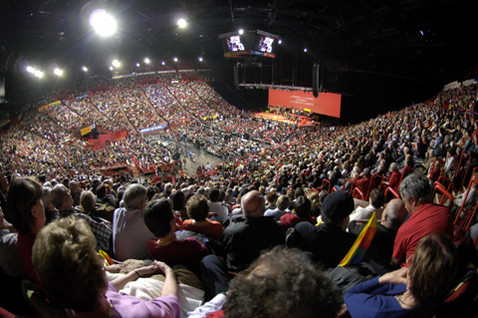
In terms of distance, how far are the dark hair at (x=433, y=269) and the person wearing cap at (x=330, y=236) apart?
2.93 ft

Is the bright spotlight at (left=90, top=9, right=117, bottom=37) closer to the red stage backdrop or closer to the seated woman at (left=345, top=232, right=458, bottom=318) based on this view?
the seated woman at (left=345, top=232, right=458, bottom=318)

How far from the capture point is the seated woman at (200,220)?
2.89 meters

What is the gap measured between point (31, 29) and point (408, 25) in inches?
784

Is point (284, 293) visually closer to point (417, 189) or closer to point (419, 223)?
point (419, 223)

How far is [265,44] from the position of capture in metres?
19.9

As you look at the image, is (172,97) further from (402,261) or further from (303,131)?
(402,261)

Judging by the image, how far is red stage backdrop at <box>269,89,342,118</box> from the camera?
2545 cm

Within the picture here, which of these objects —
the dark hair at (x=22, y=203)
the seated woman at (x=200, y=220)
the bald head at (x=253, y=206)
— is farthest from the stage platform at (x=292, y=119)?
the dark hair at (x=22, y=203)

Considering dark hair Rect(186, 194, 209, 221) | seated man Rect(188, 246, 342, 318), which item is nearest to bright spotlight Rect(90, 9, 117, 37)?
dark hair Rect(186, 194, 209, 221)

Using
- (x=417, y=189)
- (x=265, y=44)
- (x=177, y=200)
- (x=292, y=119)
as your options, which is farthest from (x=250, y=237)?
(x=292, y=119)

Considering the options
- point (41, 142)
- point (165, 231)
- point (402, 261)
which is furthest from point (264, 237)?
point (41, 142)

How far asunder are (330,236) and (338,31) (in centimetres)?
1746

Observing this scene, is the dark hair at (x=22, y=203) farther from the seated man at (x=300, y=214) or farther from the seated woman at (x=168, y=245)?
the seated man at (x=300, y=214)

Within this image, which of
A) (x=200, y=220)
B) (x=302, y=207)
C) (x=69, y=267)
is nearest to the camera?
(x=69, y=267)
